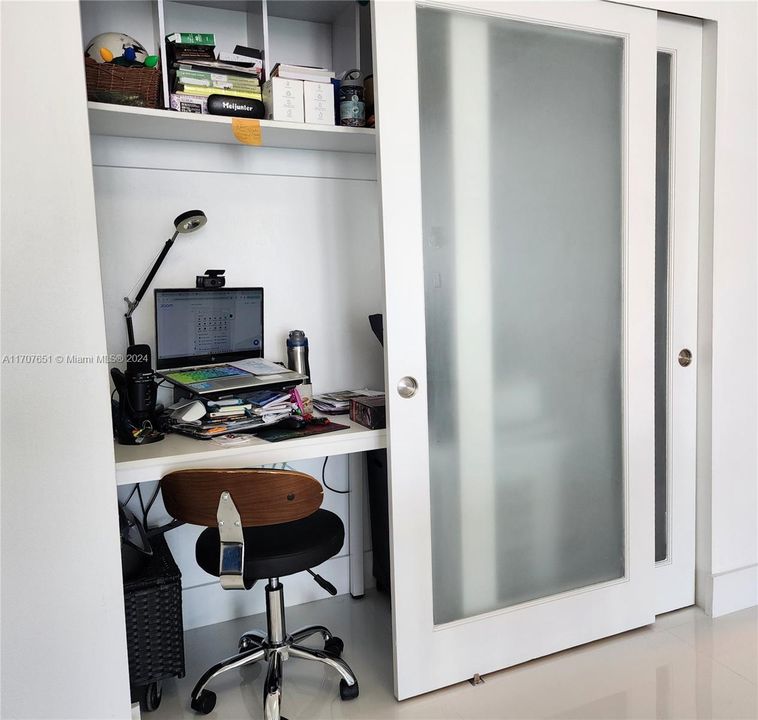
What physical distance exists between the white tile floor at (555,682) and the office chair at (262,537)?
10 cm

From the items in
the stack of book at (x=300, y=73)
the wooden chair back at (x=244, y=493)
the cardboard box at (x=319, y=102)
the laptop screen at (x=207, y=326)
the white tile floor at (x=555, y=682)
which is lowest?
the white tile floor at (x=555, y=682)

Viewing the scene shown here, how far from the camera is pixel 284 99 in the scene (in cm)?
210

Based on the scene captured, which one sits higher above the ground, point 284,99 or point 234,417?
point 284,99

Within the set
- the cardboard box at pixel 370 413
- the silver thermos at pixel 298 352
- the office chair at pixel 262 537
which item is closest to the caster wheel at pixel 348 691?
the office chair at pixel 262 537

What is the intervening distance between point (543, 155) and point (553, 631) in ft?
5.24

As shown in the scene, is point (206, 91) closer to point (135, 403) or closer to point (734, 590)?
point (135, 403)

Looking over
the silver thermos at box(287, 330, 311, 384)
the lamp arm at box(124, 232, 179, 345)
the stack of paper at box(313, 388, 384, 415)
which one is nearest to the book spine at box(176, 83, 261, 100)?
the lamp arm at box(124, 232, 179, 345)

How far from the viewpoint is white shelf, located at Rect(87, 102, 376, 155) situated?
1944 mm

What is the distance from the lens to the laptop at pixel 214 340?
2.21 metres

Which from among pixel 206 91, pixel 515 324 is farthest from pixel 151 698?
pixel 206 91

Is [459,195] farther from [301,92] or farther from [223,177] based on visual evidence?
[223,177]

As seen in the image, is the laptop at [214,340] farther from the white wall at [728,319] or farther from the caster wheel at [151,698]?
the white wall at [728,319]

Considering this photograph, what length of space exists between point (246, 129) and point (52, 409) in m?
1.01

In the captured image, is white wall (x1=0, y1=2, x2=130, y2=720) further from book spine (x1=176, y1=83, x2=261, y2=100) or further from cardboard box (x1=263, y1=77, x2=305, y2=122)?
cardboard box (x1=263, y1=77, x2=305, y2=122)
